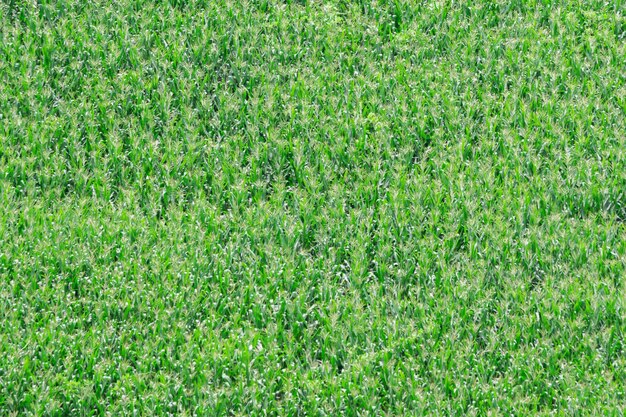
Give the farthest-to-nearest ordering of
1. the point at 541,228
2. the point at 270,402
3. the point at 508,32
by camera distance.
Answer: the point at 508,32
the point at 541,228
the point at 270,402

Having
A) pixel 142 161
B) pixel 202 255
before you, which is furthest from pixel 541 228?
pixel 142 161

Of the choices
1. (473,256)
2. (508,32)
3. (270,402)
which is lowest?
(270,402)

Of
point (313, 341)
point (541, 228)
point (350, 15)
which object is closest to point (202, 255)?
point (313, 341)

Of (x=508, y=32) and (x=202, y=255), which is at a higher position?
(x=508, y=32)

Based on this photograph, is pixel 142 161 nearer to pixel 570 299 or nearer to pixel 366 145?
pixel 366 145

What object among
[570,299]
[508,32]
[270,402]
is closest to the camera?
[270,402]

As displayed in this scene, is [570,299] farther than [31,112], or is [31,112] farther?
[31,112]
